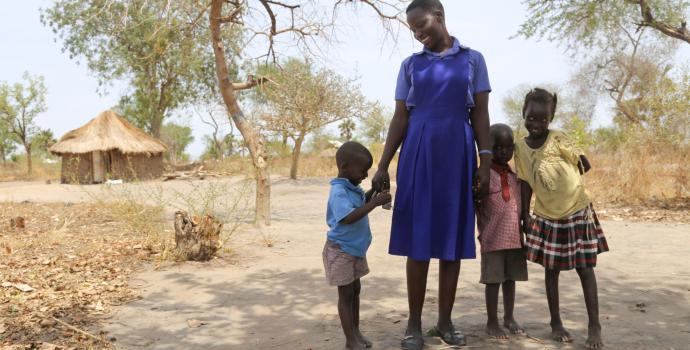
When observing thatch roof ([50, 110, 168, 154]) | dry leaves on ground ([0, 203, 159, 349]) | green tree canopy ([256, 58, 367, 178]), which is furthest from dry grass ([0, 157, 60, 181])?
dry leaves on ground ([0, 203, 159, 349])

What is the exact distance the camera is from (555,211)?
9.82 feet

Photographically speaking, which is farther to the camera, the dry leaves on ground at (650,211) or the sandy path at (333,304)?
the dry leaves on ground at (650,211)

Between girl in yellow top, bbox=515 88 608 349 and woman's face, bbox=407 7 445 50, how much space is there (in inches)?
25.2

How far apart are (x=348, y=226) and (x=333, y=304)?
4.55 ft

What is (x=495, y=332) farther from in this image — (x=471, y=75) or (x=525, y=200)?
(x=471, y=75)

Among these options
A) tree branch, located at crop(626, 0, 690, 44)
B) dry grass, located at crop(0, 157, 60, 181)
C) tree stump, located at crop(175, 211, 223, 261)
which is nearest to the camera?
tree stump, located at crop(175, 211, 223, 261)

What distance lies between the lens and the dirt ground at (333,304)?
3250 mm

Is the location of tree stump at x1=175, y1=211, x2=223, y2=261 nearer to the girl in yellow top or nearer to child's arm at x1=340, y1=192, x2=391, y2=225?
child's arm at x1=340, y1=192, x2=391, y2=225

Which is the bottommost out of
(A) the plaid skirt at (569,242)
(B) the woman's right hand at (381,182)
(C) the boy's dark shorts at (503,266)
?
(C) the boy's dark shorts at (503,266)

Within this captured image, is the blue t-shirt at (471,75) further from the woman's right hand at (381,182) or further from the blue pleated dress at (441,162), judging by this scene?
the woman's right hand at (381,182)

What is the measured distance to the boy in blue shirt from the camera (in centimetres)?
283

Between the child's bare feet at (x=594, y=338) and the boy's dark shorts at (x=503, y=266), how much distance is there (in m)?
0.42

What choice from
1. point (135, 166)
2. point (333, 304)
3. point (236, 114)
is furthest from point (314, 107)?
point (333, 304)

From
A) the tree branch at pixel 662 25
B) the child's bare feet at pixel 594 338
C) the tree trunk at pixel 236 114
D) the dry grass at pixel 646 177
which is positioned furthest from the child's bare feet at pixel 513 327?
the tree branch at pixel 662 25
